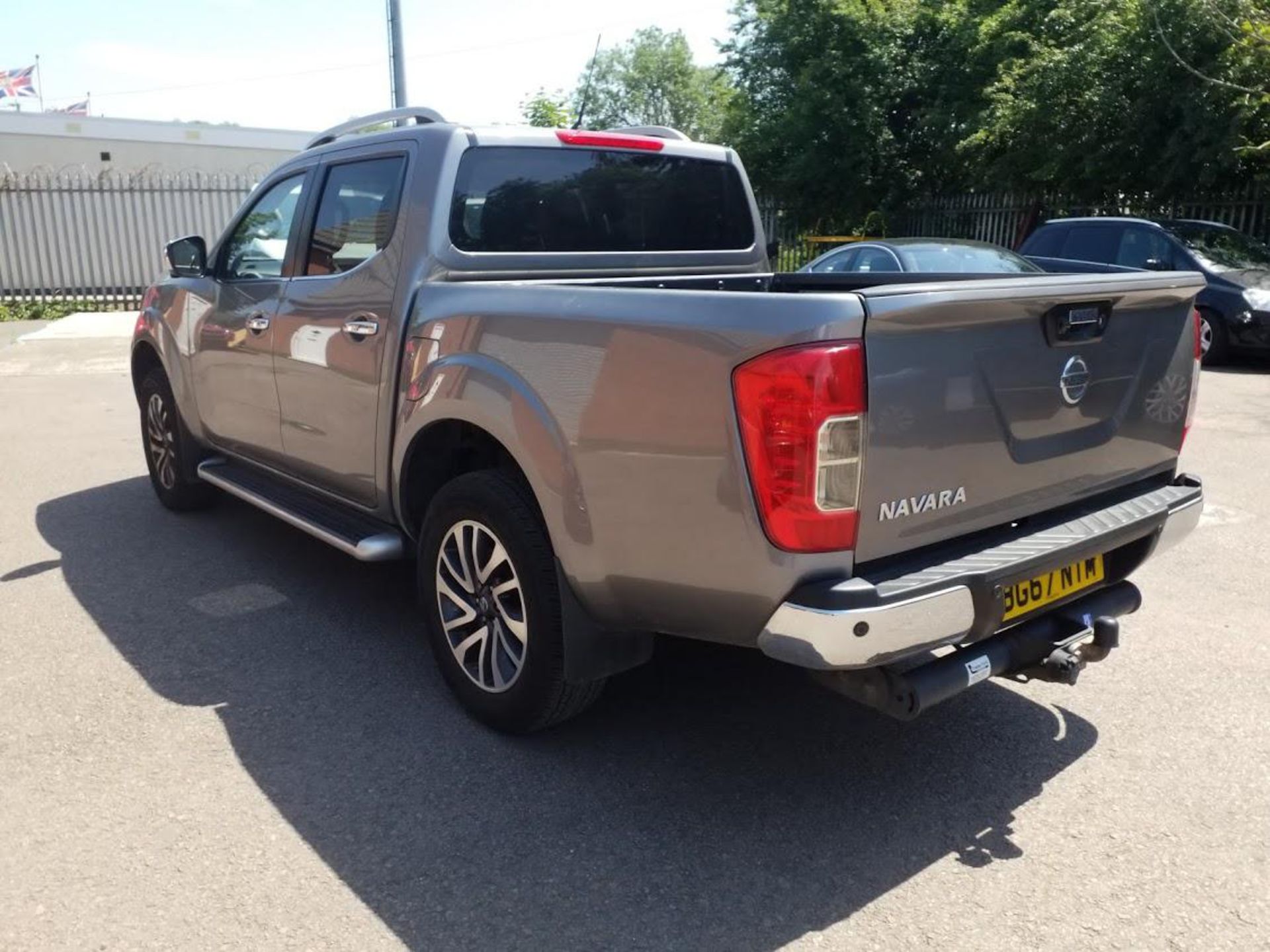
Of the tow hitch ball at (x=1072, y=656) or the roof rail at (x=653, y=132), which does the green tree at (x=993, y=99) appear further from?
the tow hitch ball at (x=1072, y=656)

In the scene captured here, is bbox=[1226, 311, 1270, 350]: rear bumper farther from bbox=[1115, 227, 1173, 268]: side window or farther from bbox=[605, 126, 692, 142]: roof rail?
bbox=[605, 126, 692, 142]: roof rail

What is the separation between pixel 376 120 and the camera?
179 inches

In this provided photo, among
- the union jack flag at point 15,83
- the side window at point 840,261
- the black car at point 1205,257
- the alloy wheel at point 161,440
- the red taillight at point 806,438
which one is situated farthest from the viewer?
the union jack flag at point 15,83

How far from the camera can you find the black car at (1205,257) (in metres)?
11.6

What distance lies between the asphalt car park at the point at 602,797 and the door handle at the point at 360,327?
48.4 inches

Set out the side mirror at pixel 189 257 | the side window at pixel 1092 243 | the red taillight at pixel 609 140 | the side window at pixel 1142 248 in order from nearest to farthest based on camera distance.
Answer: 1. the red taillight at pixel 609 140
2. the side mirror at pixel 189 257
3. the side window at pixel 1142 248
4. the side window at pixel 1092 243

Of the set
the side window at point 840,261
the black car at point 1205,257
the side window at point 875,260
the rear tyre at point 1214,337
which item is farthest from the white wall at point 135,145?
the rear tyre at point 1214,337

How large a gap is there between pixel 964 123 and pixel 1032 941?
65.7 ft

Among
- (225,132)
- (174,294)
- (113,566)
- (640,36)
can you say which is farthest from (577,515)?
(640,36)

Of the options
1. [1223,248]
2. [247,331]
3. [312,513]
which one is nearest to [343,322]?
[312,513]

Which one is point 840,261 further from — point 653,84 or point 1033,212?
point 653,84

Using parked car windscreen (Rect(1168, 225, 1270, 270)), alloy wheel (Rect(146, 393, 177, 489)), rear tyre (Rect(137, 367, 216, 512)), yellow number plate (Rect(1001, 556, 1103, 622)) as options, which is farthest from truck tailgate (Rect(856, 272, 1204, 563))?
parked car windscreen (Rect(1168, 225, 1270, 270))

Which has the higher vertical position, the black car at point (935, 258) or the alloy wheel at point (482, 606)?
the black car at point (935, 258)

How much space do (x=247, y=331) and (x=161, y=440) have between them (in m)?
1.72
